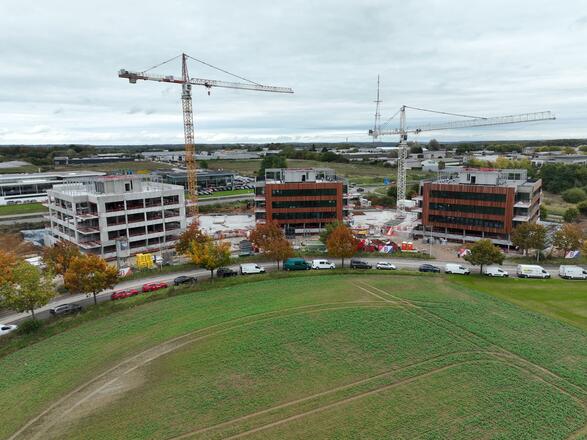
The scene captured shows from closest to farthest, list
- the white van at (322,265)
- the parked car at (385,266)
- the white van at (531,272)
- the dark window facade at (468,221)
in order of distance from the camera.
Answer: the white van at (531,272) → the parked car at (385,266) → the white van at (322,265) → the dark window facade at (468,221)

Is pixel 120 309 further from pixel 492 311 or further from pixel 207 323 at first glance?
pixel 492 311

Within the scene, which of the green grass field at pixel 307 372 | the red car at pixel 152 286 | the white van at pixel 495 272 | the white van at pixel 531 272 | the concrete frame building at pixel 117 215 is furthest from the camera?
the concrete frame building at pixel 117 215

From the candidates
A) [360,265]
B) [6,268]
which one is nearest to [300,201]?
[360,265]

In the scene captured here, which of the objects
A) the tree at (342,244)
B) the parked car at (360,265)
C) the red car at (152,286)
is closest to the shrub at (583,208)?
the parked car at (360,265)

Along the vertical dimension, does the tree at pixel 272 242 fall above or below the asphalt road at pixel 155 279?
above

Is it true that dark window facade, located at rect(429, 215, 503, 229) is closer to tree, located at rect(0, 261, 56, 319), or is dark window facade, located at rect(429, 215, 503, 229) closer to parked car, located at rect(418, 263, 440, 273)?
parked car, located at rect(418, 263, 440, 273)

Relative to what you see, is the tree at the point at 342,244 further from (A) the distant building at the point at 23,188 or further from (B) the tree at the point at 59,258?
(A) the distant building at the point at 23,188
